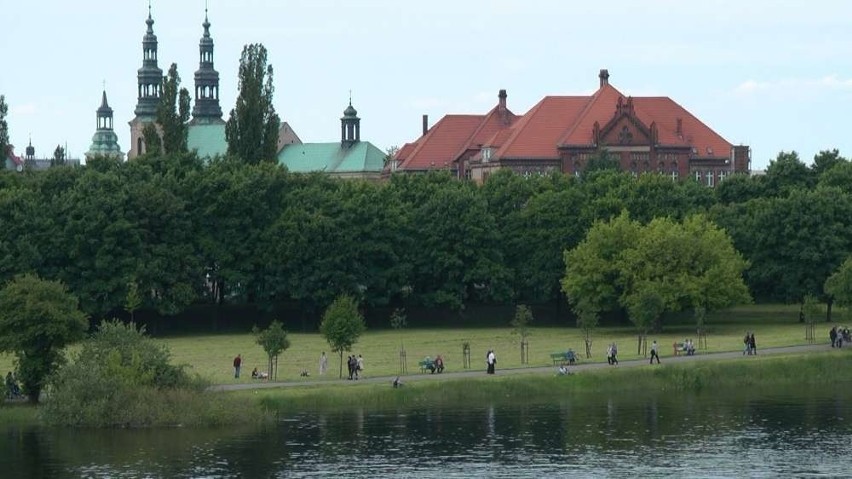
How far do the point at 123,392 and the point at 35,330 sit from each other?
522 cm

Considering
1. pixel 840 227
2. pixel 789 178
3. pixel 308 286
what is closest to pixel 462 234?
pixel 308 286

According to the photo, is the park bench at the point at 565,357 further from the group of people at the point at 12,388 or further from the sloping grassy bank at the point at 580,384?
the group of people at the point at 12,388

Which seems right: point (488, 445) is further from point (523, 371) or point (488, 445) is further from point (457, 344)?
point (457, 344)

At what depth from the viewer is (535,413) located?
80.4m

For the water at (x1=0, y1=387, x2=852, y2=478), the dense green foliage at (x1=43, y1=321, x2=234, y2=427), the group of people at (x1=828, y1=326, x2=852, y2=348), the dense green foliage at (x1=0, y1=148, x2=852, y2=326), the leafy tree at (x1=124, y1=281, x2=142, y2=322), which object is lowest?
the water at (x1=0, y1=387, x2=852, y2=478)

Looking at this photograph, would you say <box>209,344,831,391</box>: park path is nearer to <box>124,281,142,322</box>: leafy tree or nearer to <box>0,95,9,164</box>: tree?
<box>124,281,142,322</box>: leafy tree

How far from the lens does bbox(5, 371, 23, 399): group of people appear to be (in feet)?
269

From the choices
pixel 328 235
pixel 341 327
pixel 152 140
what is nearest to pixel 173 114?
pixel 152 140

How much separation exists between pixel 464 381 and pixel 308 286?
37848 millimetres

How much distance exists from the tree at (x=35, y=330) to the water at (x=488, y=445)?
478 centimetres

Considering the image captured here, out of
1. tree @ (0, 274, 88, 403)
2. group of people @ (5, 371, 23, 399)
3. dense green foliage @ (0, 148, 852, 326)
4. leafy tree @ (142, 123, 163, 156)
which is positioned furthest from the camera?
leafy tree @ (142, 123, 163, 156)

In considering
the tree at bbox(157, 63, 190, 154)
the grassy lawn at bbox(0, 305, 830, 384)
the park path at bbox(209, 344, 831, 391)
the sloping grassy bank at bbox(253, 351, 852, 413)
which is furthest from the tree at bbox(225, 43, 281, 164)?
the sloping grassy bank at bbox(253, 351, 852, 413)

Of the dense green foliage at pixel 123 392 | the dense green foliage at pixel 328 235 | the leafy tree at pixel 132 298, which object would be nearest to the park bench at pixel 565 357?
the dense green foliage at pixel 123 392

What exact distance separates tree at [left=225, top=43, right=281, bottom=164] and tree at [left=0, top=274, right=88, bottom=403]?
6427 cm
